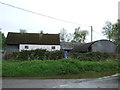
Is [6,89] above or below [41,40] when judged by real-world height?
below

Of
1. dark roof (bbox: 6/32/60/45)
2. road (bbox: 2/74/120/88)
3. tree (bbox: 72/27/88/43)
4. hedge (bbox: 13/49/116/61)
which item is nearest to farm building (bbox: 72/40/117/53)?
hedge (bbox: 13/49/116/61)

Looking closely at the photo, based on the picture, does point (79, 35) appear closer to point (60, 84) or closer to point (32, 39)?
point (32, 39)

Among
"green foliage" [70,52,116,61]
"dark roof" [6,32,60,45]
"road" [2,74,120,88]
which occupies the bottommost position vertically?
"road" [2,74,120,88]

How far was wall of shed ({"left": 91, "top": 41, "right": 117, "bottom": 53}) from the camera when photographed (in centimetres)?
4019

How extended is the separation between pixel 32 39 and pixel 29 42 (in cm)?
184

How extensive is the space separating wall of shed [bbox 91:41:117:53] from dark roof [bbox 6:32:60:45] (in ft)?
45.8

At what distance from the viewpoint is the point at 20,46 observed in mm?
50375

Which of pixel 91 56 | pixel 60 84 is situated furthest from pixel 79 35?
pixel 60 84

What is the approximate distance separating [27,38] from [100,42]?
20409 millimetres

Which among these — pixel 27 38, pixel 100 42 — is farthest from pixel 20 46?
pixel 100 42

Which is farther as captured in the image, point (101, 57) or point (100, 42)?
point (100, 42)

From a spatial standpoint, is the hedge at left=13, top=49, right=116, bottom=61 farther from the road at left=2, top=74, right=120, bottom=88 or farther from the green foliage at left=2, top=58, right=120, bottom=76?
the road at left=2, top=74, right=120, bottom=88

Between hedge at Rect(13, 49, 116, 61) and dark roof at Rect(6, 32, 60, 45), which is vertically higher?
dark roof at Rect(6, 32, 60, 45)

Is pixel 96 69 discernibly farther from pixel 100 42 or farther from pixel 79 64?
pixel 100 42
